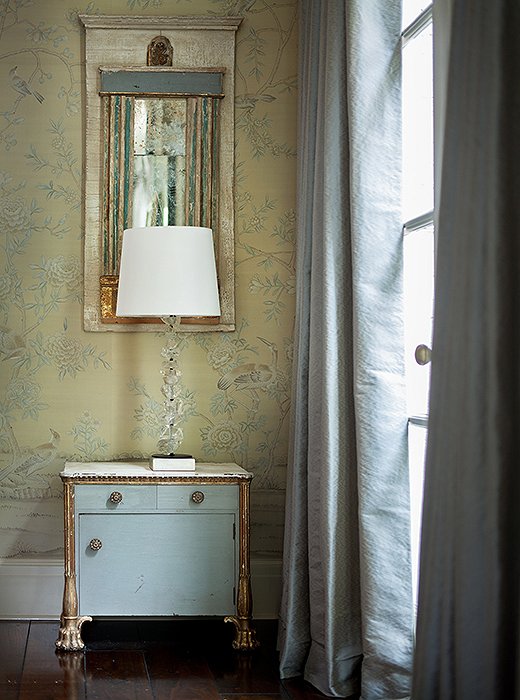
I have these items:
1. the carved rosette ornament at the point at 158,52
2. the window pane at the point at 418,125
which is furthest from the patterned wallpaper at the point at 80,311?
the window pane at the point at 418,125

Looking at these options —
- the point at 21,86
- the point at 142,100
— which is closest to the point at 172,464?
the point at 142,100

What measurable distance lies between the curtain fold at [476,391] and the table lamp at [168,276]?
1.68m

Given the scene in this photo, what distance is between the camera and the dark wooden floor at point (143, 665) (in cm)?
282

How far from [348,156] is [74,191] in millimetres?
1267

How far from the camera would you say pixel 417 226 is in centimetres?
261

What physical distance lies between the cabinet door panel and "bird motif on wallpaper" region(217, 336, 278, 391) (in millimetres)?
615

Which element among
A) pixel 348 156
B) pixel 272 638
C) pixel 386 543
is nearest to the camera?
pixel 386 543

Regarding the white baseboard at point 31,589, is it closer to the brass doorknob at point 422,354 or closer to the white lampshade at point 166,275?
the white lampshade at point 166,275

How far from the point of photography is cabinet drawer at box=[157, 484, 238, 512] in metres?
3.23

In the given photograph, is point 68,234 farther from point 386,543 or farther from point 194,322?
point 386,543

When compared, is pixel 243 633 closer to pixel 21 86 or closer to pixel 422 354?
pixel 422 354

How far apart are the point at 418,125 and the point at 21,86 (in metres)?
1.69

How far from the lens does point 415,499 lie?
8.77ft

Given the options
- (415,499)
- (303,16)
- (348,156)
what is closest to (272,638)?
(415,499)
